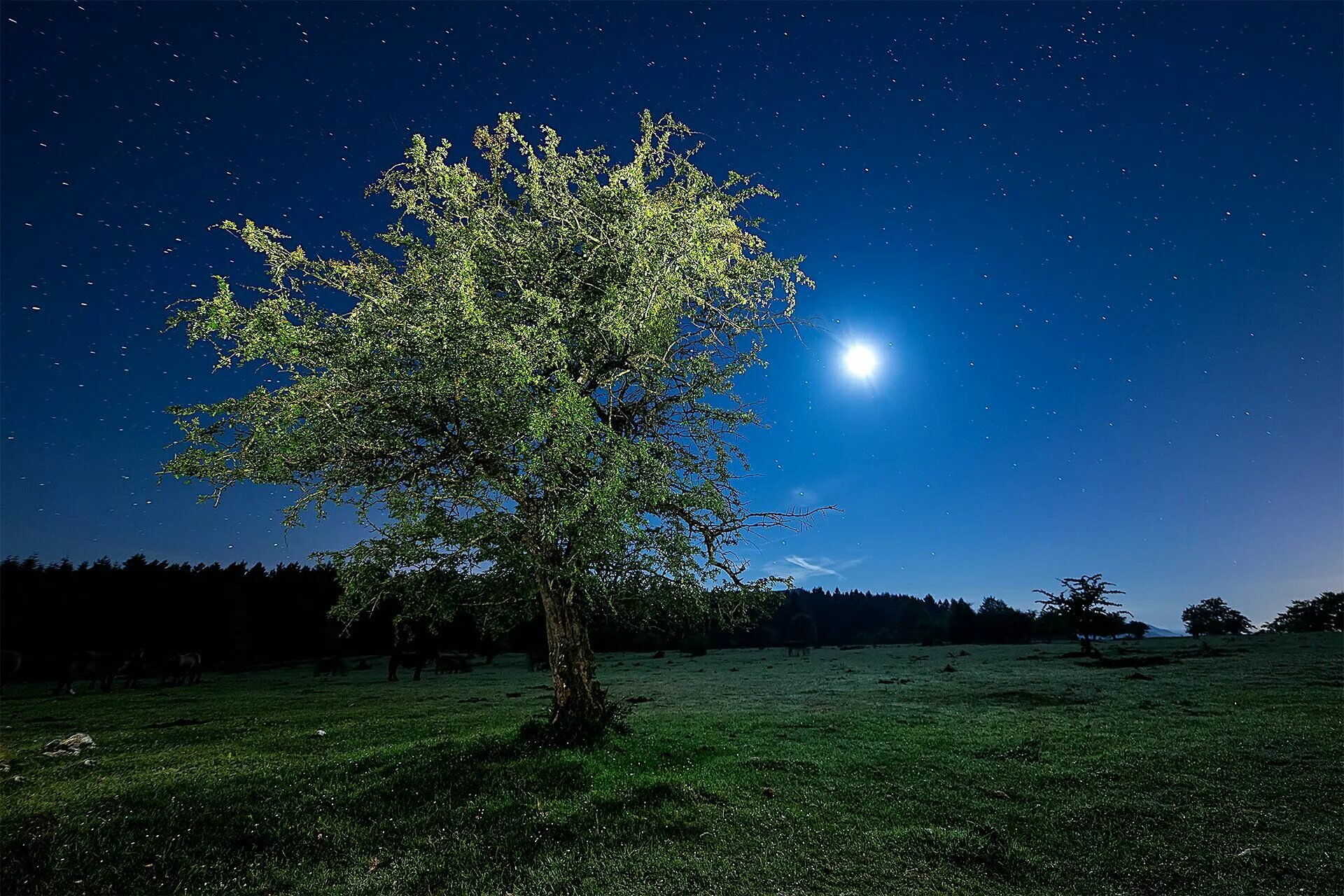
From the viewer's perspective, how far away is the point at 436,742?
16.4m

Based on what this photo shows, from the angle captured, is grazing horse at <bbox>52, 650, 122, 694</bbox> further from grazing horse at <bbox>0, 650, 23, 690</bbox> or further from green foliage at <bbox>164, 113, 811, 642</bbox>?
green foliage at <bbox>164, 113, 811, 642</bbox>

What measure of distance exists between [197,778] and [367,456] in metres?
8.76

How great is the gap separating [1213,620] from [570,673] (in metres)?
151

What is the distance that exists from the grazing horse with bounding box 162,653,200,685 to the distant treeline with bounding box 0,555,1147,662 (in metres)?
11.8

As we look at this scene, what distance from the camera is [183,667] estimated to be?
5166 cm

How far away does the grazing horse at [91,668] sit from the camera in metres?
42.2

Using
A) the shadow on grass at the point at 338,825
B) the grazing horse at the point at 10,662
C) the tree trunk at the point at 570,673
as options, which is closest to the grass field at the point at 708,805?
the shadow on grass at the point at 338,825

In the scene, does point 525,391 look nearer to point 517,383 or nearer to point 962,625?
point 517,383

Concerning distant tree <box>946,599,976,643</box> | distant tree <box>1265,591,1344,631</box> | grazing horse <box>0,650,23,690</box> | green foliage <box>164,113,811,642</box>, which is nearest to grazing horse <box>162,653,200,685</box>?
grazing horse <box>0,650,23,690</box>

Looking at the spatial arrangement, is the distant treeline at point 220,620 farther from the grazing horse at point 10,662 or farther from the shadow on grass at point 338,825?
the shadow on grass at point 338,825

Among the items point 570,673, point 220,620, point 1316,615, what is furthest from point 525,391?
point 1316,615

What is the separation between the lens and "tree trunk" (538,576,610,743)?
1695 cm

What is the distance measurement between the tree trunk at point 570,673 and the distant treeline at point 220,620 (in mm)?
40334

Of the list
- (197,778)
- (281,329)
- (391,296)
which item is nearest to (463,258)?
(391,296)
